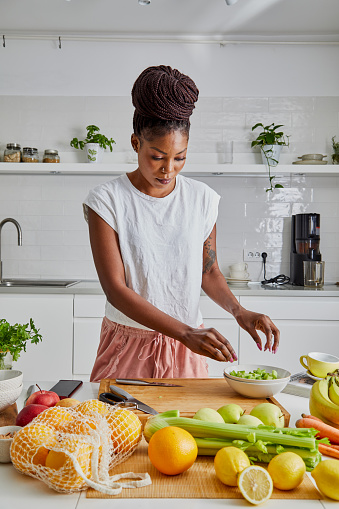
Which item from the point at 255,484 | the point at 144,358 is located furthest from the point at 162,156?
the point at 255,484

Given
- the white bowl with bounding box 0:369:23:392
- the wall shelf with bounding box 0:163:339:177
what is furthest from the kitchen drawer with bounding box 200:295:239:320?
the white bowl with bounding box 0:369:23:392

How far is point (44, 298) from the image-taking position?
3111 millimetres

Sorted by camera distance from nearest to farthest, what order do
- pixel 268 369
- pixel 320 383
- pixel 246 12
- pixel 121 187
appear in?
pixel 320 383
pixel 268 369
pixel 121 187
pixel 246 12

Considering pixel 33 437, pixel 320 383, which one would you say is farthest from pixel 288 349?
pixel 33 437

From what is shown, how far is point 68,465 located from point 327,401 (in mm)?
616

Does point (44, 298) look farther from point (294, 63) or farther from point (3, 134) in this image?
point (294, 63)

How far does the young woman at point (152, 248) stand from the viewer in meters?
1.48

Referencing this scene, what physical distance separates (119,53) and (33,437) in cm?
341

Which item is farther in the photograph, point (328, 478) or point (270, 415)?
point (270, 415)

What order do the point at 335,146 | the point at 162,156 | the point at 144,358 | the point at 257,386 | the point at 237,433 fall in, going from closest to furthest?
the point at 237,433
the point at 257,386
the point at 162,156
the point at 144,358
the point at 335,146

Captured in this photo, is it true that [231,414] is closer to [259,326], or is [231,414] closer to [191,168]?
[259,326]

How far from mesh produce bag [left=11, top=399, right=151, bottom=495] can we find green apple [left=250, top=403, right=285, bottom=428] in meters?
0.27

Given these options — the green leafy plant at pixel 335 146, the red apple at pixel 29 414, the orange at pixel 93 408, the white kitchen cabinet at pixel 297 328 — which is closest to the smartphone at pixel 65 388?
the red apple at pixel 29 414

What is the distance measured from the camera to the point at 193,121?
12.4 ft
